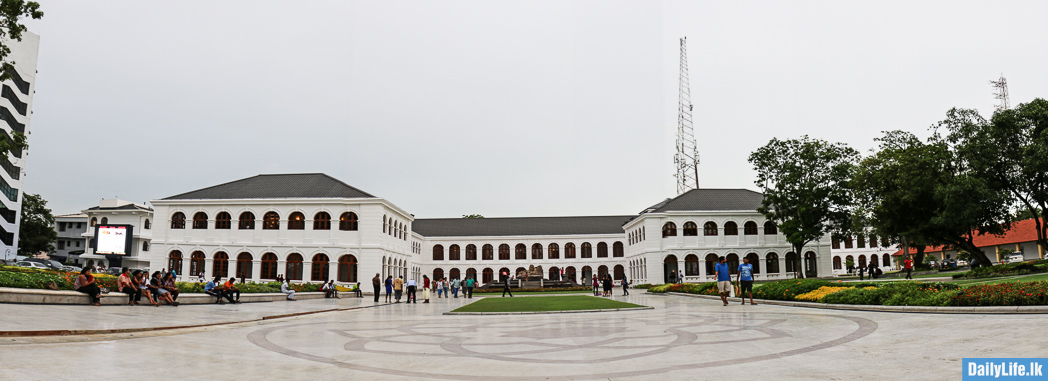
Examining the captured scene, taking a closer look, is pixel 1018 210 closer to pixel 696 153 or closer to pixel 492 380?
pixel 696 153

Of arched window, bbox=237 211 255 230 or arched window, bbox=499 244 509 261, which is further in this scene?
arched window, bbox=499 244 509 261

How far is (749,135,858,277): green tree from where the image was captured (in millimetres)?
50188

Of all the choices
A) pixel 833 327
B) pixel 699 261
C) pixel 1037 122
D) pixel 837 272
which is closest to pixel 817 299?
pixel 833 327

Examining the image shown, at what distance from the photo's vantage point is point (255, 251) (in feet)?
160

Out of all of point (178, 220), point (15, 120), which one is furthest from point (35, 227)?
point (178, 220)

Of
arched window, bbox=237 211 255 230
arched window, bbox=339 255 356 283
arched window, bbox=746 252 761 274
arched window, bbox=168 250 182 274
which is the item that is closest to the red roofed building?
arched window, bbox=746 252 761 274

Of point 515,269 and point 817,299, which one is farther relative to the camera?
point 515,269

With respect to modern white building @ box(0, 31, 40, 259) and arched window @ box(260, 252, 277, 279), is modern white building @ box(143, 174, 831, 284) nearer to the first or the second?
arched window @ box(260, 252, 277, 279)

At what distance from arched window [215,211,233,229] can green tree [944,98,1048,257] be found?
172ft

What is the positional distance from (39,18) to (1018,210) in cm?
5182

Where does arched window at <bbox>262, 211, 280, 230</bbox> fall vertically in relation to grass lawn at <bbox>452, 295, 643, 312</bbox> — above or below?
above

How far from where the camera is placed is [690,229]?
58719 millimetres

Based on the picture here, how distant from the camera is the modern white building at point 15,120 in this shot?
60188mm

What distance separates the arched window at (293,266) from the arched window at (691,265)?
34531 millimetres
